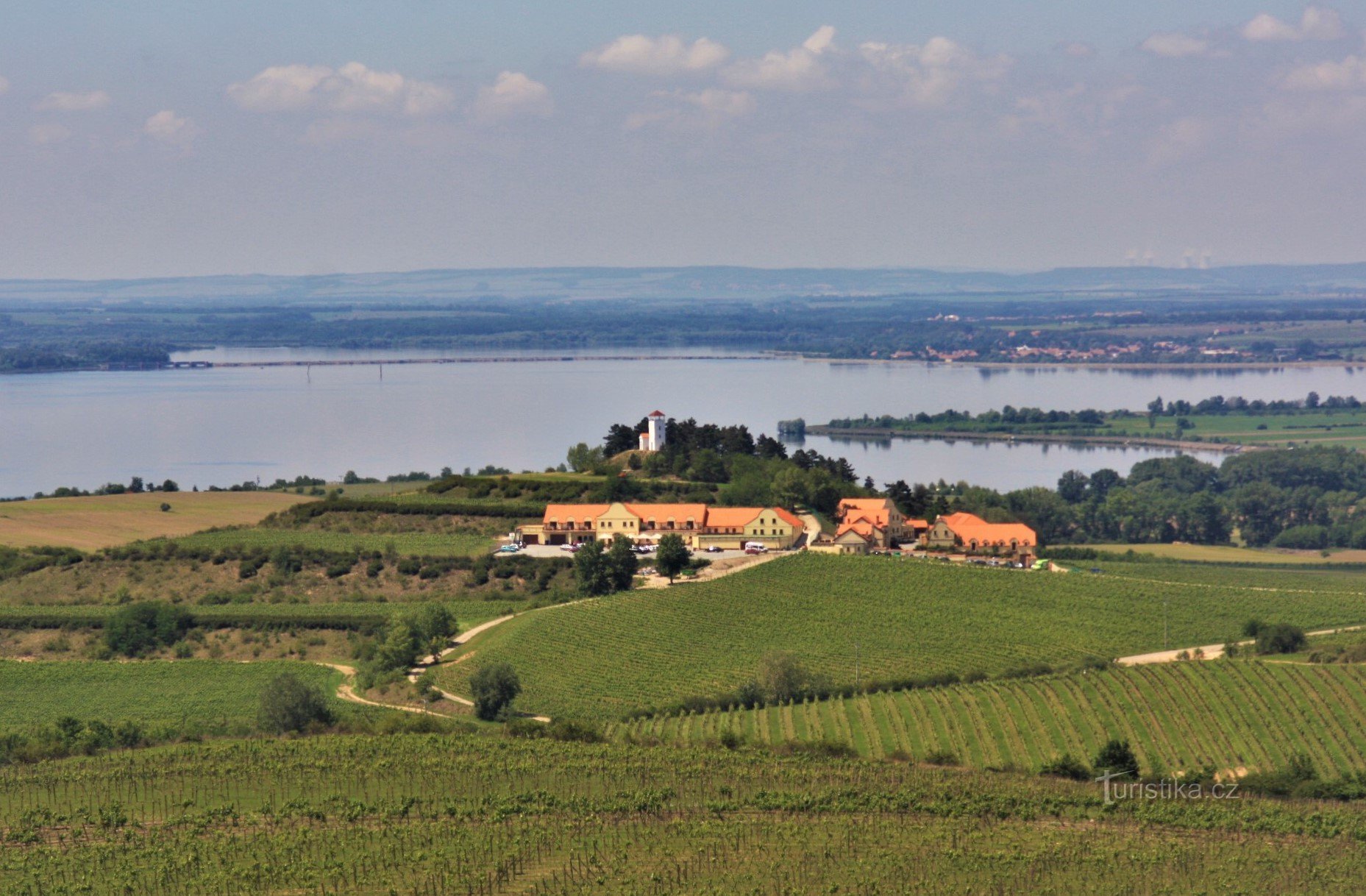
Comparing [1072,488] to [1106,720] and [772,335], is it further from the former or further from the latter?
[772,335]

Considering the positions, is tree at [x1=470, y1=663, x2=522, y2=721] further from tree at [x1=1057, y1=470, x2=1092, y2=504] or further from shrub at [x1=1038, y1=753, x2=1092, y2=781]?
tree at [x1=1057, y1=470, x2=1092, y2=504]

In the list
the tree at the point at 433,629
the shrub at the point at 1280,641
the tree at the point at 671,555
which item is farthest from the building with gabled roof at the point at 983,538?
the tree at the point at 433,629

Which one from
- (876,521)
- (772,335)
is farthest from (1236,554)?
(772,335)

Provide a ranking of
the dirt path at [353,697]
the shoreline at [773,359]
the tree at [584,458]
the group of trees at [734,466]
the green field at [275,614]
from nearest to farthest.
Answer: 1. the dirt path at [353,697]
2. the green field at [275,614]
3. the group of trees at [734,466]
4. the tree at [584,458]
5. the shoreline at [773,359]

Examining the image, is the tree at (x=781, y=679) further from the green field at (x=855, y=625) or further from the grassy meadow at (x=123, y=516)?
the grassy meadow at (x=123, y=516)

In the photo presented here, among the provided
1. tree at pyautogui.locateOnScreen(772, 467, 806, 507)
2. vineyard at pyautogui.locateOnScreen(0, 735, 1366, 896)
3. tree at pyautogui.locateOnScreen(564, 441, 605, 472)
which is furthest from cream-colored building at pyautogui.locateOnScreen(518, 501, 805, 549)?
vineyard at pyautogui.locateOnScreen(0, 735, 1366, 896)

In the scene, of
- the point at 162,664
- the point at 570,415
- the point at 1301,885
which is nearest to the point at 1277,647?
the point at 1301,885
